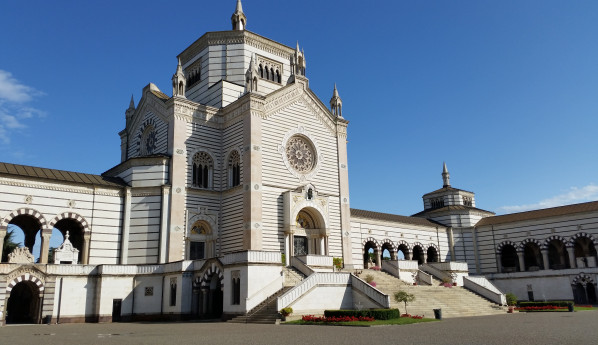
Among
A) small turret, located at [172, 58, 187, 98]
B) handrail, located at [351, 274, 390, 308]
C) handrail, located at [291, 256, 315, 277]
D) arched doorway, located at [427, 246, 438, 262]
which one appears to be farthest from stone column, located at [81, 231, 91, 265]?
arched doorway, located at [427, 246, 438, 262]

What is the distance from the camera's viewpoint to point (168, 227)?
117ft

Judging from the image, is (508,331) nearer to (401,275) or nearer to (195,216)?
(401,275)

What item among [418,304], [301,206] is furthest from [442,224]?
[418,304]

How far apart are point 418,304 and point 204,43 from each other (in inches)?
1125

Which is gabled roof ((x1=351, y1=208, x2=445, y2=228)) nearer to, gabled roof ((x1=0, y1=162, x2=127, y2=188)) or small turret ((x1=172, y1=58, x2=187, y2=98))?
small turret ((x1=172, y1=58, x2=187, y2=98))

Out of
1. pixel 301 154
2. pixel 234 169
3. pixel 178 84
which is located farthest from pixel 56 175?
pixel 301 154

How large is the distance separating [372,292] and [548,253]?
3345cm

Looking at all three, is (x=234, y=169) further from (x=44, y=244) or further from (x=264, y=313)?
(x=264, y=313)

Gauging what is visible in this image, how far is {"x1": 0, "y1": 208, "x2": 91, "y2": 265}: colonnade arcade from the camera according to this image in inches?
1267

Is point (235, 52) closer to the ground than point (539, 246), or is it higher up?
higher up

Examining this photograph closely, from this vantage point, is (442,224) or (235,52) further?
(442,224)

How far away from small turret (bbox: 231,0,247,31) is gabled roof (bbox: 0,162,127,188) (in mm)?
18090

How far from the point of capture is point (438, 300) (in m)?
32.6

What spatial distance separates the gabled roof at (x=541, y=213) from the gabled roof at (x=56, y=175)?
39.0m
